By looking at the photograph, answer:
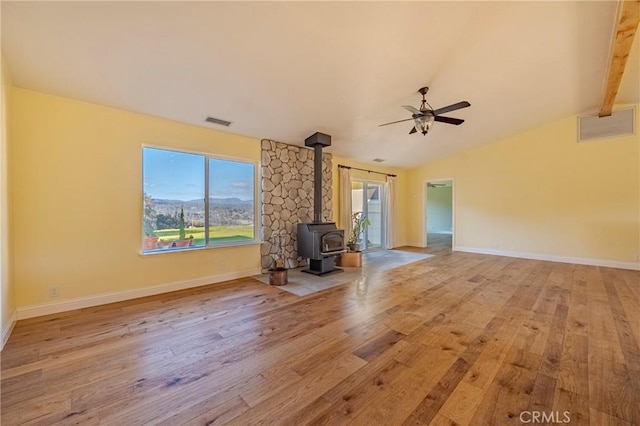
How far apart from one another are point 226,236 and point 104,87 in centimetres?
267

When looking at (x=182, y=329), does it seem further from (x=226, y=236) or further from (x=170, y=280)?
(x=226, y=236)

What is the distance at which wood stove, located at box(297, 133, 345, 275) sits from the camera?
494 centimetres

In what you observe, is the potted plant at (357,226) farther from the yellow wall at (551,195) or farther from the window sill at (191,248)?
the yellow wall at (551,195)

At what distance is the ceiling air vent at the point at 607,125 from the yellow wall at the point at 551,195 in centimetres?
11

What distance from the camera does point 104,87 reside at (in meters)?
3.08

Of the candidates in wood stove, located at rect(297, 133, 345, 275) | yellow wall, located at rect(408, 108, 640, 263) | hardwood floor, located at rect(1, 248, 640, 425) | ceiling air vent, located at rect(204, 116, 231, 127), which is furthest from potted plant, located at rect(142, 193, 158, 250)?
yellow wall, located at rect(408, 108, 640, 263)

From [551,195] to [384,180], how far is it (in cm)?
399

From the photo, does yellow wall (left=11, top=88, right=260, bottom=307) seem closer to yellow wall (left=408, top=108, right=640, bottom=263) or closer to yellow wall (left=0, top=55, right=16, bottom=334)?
yellow wall (left=0, top=55, right=16, bottom=334)

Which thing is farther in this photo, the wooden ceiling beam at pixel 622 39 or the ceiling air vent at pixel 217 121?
the ceiling air vent at pixel 217 121

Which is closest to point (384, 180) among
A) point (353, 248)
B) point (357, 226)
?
point (357, 226)

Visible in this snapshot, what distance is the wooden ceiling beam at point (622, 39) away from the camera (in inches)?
102

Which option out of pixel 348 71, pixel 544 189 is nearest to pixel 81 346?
pixel 348 71

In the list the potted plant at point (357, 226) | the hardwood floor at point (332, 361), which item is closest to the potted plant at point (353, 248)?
the potted plant at point (357, 226)

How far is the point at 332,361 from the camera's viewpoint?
2.13 metres
